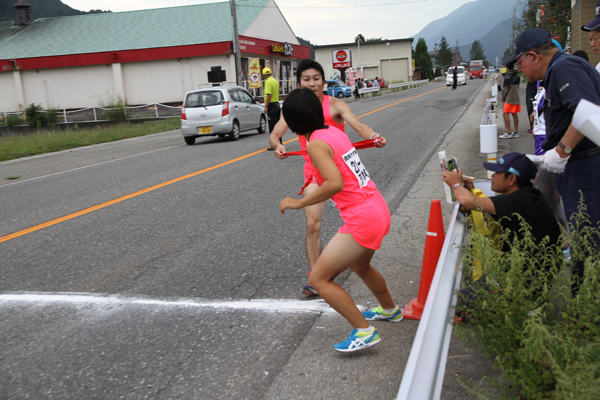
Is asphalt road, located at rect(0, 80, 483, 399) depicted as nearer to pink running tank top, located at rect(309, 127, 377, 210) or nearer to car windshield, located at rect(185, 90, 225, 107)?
pink running tank top, located at rect(309, 127, 377, 210)

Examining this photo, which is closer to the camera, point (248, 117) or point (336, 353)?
point (336, 353)

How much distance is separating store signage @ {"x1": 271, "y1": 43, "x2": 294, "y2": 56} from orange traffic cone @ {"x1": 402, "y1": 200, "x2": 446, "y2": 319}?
41702 millimetres

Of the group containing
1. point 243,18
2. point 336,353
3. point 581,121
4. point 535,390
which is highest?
point 243,18

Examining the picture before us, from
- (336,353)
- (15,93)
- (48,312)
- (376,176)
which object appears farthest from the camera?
(15,93)

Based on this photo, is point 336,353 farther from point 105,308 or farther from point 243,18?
point 243,18

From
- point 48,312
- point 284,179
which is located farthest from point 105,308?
point 284,179

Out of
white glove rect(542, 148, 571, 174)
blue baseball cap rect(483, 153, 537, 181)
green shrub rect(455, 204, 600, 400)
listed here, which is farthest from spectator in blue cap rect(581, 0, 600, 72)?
green shrub rect(455, 204, 600, 400)

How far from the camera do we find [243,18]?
42.8 metres

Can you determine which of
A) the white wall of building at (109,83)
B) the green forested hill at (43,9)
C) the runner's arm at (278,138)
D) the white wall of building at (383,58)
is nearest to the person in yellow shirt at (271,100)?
the runner's arm at (278,138)

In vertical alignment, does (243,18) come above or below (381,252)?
above

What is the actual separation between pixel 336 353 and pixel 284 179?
239 inches

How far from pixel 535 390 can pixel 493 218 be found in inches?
62.5

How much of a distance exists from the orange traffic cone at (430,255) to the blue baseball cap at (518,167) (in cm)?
49

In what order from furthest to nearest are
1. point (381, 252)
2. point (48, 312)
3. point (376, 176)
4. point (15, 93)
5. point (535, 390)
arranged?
point (15, 93) → point (376, 176) → point (381, 252) → point (48, 312) → point (535, 390)
